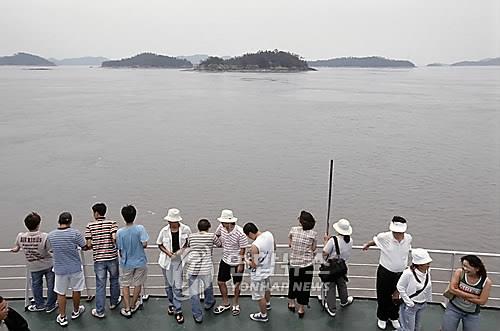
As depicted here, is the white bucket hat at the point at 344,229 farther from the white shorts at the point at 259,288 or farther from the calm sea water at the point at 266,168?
the calm sea water at the point at 266,168

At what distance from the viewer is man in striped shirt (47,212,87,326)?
14.3 ft

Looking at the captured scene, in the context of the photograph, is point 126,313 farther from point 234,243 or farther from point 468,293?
point 468,293

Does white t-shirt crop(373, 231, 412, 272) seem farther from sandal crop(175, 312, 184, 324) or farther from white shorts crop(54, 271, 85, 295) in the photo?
white shorts crop(54, 271, 85, 295)

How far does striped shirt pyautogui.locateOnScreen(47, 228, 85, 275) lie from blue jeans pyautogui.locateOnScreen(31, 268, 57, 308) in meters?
0.26

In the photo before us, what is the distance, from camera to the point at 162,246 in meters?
4.54

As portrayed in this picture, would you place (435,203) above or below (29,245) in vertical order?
below

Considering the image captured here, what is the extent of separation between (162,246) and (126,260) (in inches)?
13.6

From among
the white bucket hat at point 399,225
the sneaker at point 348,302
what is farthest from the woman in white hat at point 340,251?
the white bucket hat at point 399,225

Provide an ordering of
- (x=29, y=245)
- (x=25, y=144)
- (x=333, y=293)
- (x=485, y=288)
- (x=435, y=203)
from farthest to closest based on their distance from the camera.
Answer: (x=25, y=144), (x=435, y=203), (x=333, y=293), (x=29, y=245), (x=485, y=288)

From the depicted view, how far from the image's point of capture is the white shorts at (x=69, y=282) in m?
4.50

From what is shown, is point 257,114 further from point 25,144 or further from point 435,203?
point 435,203

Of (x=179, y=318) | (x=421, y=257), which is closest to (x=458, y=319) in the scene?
(x=421, y=257)

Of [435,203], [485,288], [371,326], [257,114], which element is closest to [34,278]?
[371,326]

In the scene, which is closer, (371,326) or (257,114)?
(371,326)
